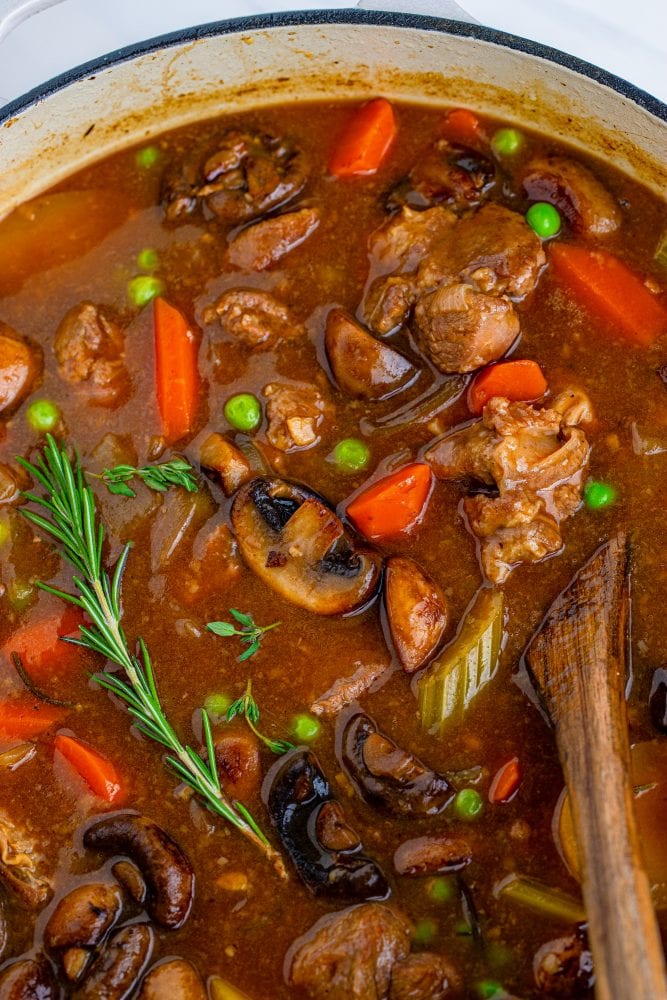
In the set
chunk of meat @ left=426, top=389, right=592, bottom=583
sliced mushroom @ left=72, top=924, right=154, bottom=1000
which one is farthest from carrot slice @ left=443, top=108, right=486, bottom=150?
sliced mushroom @ left=72, top=924, right=154, bottom=1000

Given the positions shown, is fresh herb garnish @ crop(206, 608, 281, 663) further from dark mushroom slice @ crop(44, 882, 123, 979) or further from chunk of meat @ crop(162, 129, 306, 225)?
chunk of meat @ crop(162, 129, 306, 225)

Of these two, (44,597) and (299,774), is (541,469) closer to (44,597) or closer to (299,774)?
(299,774)

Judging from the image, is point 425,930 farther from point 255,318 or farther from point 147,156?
point 147,156

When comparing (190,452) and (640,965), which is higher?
(190,452)

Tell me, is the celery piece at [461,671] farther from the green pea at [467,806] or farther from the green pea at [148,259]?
the green pea at [148,259]

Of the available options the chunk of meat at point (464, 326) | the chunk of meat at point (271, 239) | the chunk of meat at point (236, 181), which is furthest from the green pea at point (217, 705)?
the chunk of meat at point (236, 181)

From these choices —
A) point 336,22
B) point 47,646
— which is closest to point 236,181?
point 336,22

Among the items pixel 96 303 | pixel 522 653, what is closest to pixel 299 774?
pixel 522 653

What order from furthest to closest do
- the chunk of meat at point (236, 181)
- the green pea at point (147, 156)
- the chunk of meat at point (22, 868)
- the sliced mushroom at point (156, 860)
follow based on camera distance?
the green pea at point (147, 156)
the chunk of meat at point (236, 181)
the chunk of meat at point (22, 868)
the sliced mushroom at point (156, 860)
